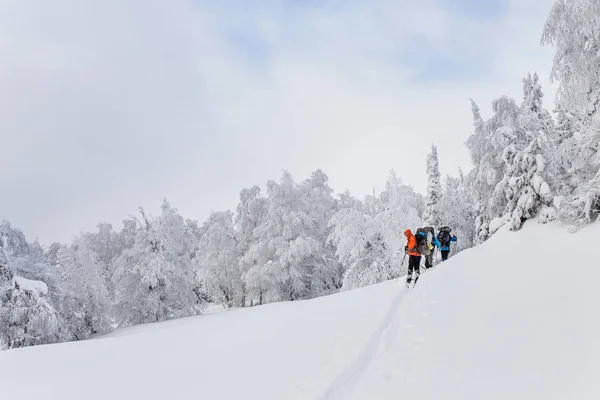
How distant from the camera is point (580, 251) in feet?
31.0

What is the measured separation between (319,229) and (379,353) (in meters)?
23.8

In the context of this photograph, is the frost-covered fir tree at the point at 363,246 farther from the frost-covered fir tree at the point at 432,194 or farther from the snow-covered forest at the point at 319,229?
the frost-covered fir tree at the point at 432,194

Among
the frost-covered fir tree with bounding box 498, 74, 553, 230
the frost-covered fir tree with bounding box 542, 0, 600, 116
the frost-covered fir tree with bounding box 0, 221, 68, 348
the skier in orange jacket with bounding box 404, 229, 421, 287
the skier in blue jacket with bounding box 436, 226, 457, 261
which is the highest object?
the frost-covered fir tree with bounding box 542, 0, 600, 116

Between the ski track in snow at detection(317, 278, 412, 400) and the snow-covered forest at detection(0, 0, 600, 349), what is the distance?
795 centimetres

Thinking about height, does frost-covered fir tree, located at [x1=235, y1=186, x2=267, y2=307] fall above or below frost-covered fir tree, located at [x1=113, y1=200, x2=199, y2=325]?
above

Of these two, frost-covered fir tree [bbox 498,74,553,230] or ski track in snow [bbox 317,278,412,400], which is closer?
ski track in snow [bbox 317,278,412,400]

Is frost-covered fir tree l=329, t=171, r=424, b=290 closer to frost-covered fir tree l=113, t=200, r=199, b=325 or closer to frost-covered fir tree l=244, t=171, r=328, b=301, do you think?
frost-covered fir tree l=244, t=171, r=328, b=301

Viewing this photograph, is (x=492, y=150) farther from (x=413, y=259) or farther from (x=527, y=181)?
(x=413, y=259)

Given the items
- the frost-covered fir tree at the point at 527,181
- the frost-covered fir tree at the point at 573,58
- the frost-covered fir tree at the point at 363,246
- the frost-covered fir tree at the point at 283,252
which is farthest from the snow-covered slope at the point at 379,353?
the frost-covered fir tree at the point at 283,252

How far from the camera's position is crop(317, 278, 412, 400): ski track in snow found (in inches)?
185

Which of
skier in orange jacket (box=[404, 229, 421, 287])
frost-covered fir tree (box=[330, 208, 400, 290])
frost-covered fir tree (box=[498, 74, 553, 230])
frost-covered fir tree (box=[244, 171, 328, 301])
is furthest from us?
frost-covered fir tree (box=[244, 171, 328, 301])

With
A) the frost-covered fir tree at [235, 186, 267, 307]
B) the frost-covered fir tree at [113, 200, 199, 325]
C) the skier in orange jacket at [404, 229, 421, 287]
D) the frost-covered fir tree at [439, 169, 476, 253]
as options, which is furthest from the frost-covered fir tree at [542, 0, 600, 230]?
the frost-covered fir tree at [113, 200, 199, 325]

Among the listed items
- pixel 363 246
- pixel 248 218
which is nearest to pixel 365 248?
pixel 363 246

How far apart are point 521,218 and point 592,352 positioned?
36.6ft
